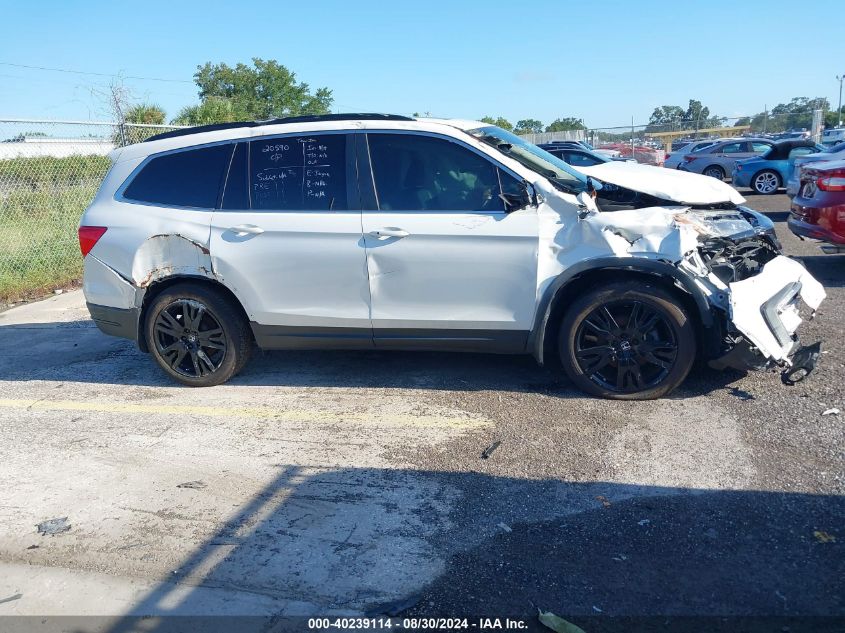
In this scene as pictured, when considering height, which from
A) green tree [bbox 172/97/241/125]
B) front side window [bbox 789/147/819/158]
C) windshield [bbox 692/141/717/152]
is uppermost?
green tree [bbox 172/97/241/125]

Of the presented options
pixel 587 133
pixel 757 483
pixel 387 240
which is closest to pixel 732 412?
pixel 757 483

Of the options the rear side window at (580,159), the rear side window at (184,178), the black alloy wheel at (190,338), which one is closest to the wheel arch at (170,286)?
the black alloy wheel at (190,338)

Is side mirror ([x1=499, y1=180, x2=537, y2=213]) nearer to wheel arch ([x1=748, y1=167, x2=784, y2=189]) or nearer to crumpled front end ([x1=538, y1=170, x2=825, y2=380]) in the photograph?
crumpled front end ([x1=538, y1=170, x2=825, y2=380])

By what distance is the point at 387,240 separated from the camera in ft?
16.1

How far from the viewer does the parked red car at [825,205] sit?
7691 mm

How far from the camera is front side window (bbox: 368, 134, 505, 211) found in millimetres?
4844

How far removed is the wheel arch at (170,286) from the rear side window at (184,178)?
1.79 feet

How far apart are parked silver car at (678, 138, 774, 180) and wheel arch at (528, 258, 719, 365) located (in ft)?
58.6

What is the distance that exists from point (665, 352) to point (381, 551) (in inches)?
94.4

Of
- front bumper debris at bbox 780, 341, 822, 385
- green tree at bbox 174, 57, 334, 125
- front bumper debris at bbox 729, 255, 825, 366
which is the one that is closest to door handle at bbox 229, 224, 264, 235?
front bumper debris at bbox 729, 255, 825, 366

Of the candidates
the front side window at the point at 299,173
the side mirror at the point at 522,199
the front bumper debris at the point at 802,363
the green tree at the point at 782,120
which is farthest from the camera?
the green tree at the point at 782,120

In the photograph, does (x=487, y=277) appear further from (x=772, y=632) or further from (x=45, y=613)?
(x=45, y=613)

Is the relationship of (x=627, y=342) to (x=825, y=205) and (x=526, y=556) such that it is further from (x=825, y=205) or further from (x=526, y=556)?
(x=825, y=205)

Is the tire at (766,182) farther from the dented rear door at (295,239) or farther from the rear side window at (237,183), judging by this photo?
the rear side window at (237,183)
